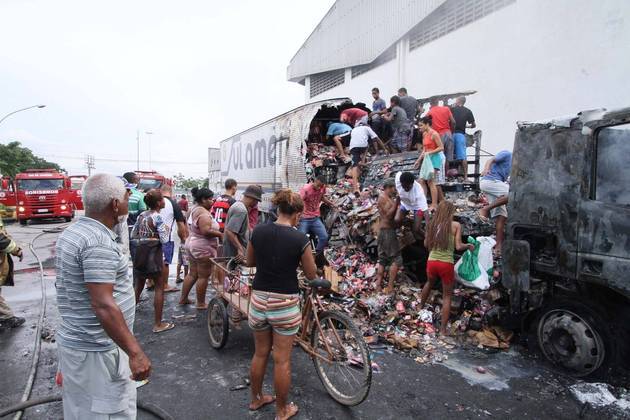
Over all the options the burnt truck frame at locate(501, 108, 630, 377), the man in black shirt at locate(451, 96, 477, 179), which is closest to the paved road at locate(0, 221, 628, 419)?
the burnt truck frame at locate(501, 108, 630, 377)

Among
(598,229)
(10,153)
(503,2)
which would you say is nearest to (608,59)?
(503,2)

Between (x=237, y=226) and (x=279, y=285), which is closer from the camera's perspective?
(x=279, y=285)

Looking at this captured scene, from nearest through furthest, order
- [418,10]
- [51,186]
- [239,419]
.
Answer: [239,419], [418,10], [51,186]

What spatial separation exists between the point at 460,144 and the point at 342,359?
19.2ft

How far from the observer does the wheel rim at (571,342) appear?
3.45 metres

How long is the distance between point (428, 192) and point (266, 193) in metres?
5.21

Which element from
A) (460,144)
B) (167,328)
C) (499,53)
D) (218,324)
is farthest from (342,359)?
(499,53)

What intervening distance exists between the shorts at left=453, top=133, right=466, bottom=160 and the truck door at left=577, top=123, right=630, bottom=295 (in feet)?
13.5

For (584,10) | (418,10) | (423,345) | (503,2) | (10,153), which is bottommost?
(423,345)

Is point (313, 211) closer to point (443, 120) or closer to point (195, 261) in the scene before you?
point (195, 261)

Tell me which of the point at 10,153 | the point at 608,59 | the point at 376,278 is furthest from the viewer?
the point at 10,153

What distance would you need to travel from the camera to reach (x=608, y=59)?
8445 millimetres

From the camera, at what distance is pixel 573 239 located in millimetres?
3479

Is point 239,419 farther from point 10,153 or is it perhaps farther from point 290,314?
point 10,153
